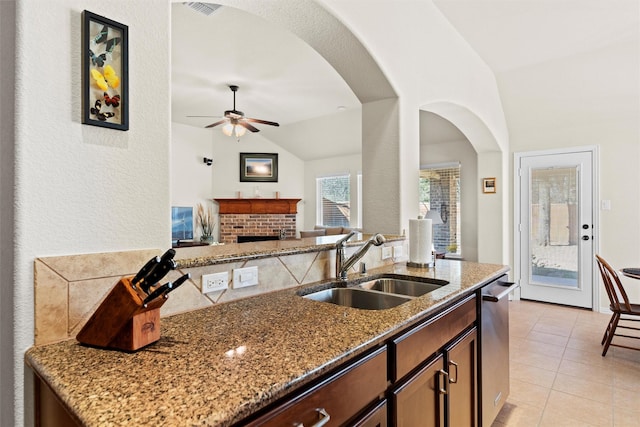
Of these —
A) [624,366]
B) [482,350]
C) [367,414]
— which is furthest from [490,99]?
[367,414]

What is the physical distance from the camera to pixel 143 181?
112 cm

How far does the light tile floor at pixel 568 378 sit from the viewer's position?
2.19 meters

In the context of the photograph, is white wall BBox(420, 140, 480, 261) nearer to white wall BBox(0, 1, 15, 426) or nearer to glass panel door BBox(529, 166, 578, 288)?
glass panel door BBox(529, 166, 578, 288)

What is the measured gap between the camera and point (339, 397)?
889mm

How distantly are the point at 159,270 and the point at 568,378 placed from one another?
3090mm

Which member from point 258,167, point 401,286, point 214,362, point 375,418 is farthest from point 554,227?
point 258,167

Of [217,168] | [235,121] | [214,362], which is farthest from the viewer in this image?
[217,168]

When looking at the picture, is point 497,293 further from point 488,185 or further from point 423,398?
point 488,185

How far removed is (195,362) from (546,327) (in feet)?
13.5

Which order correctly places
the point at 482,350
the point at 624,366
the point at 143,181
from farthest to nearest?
the point at 624,366
the point at 482,350
the point at 143,181

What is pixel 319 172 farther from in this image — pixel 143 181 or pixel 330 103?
pixel 143 181

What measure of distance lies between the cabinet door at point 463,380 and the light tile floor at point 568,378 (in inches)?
25.8

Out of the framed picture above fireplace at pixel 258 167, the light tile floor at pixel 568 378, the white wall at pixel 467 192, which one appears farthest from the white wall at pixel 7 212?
the framed picture above fireplace at pixel 258 167

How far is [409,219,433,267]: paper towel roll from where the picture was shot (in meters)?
2.21
